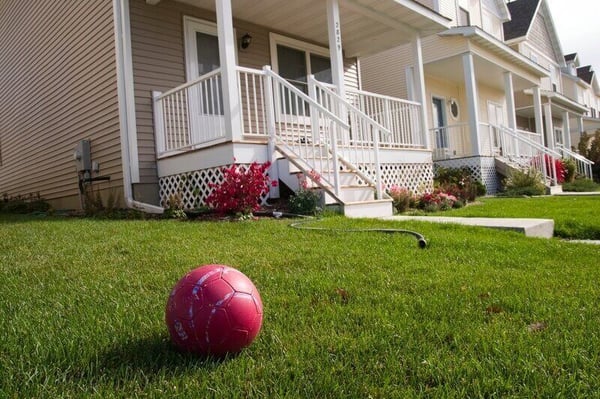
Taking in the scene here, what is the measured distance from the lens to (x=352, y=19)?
9.77m

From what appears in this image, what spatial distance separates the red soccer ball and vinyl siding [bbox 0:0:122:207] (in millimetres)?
6978

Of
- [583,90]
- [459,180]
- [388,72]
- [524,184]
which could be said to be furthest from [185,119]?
[583,90]

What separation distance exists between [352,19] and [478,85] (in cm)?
1070

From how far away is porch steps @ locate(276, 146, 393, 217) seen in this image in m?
6.64

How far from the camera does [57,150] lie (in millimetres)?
10805

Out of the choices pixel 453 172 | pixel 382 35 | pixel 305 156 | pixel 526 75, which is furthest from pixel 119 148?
pixel 526 75

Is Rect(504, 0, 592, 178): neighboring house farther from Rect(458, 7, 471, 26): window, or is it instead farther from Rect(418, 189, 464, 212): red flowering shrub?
Rect(418, 189, 464, 212): red flowering shrub

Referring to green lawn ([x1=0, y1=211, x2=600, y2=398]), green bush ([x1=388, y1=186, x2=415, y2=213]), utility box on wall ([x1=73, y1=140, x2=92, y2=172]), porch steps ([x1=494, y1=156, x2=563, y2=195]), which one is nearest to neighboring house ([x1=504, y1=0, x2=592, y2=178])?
porch steps ([x1=494, y1=156, x2=563, y2=195])

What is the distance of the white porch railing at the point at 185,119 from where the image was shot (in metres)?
7.28

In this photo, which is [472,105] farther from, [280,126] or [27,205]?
[27,205]

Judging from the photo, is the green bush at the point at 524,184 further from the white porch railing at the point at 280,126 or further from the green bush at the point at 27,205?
the green bush at the point at 27,205

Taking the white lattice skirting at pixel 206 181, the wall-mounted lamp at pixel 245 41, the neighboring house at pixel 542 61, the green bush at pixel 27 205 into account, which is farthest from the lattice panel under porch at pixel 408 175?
the neighboring house at pixel 542 61

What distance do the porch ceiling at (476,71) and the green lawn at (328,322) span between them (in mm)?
11890

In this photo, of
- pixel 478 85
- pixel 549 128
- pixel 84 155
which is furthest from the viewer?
pixel 549 128
